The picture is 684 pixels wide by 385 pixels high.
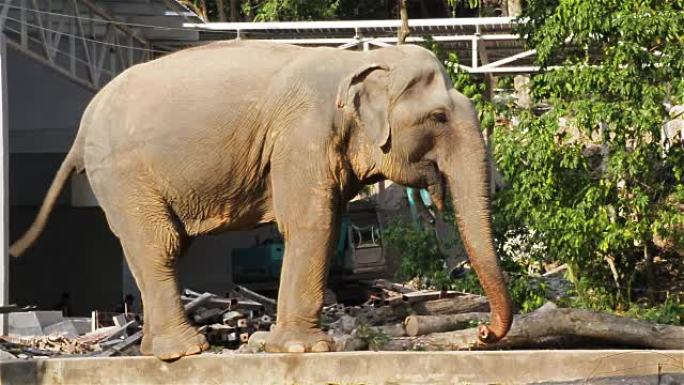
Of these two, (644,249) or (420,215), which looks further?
(420,215)

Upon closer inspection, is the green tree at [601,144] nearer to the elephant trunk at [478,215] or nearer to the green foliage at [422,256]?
the green foliage at [422,256]

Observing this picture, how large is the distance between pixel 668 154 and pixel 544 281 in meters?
2.26

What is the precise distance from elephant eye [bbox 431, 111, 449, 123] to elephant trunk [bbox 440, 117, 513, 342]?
0.14 metres

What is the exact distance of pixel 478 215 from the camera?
11.2 metres

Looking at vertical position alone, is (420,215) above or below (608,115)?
below

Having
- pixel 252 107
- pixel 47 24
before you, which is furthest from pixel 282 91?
pixel 47 24

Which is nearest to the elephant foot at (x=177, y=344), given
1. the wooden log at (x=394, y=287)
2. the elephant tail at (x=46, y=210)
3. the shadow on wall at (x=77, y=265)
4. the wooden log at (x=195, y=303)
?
the elephant tail at (x=46, y=210)

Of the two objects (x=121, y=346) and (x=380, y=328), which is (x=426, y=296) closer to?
(x=380, y=328)

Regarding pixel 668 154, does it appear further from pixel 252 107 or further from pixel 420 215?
pixel 252 107

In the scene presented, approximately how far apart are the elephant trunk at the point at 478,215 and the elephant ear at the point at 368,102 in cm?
52

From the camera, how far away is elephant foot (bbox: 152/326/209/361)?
38.7ft

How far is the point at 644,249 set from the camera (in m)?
19.9

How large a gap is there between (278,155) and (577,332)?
382 cm

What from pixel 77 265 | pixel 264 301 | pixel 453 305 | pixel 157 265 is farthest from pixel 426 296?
pixel 77 265
